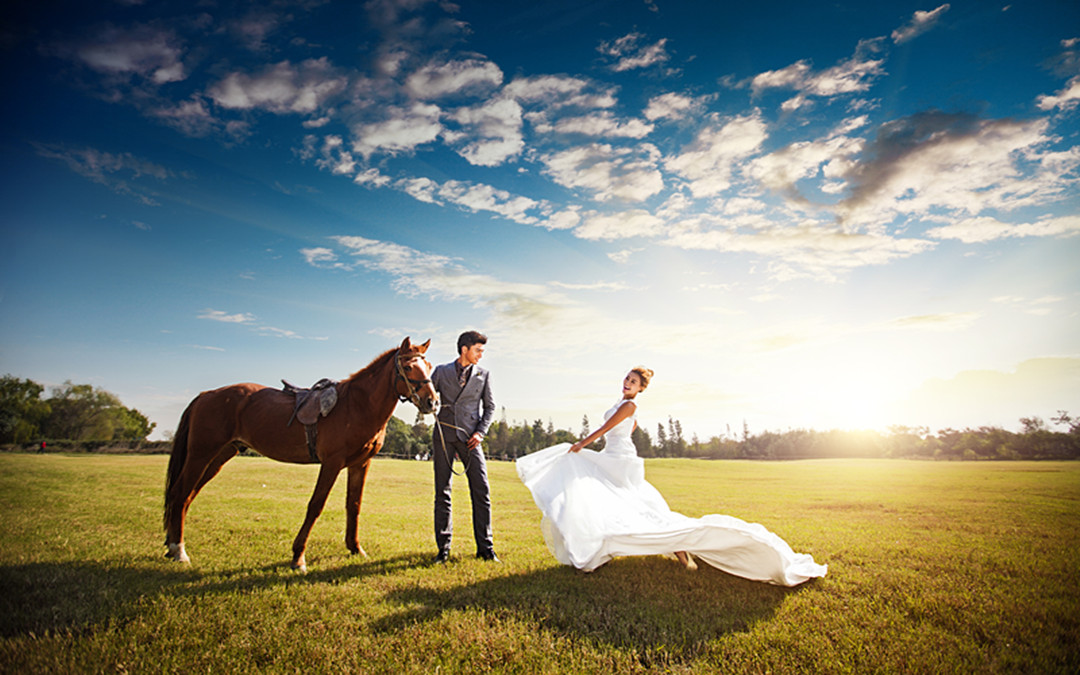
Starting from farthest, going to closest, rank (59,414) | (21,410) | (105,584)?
(59,414)
(21,410)
(105,584)

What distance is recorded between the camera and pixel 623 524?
18.7ft

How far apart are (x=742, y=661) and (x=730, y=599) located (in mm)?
1440

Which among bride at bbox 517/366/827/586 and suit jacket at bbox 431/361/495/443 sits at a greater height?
suit jacket at bbox 431/361/495/443

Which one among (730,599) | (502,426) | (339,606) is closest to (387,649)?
(339,606)

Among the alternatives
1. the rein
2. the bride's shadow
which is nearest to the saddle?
the rein

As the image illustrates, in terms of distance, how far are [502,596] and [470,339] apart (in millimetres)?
3615

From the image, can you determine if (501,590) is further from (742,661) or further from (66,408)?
(66,408)

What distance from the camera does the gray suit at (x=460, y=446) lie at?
6.83 metres

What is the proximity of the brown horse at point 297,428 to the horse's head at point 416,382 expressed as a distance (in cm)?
1

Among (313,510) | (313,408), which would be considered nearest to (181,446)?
(313,408)

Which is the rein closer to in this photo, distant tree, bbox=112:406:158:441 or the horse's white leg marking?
the horse's white leg marking

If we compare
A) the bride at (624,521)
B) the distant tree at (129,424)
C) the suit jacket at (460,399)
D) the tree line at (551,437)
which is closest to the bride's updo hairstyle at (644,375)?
the bride at (624,521)

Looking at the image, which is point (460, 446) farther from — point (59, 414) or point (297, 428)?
point (59, 414)

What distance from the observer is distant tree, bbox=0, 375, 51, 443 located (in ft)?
161
